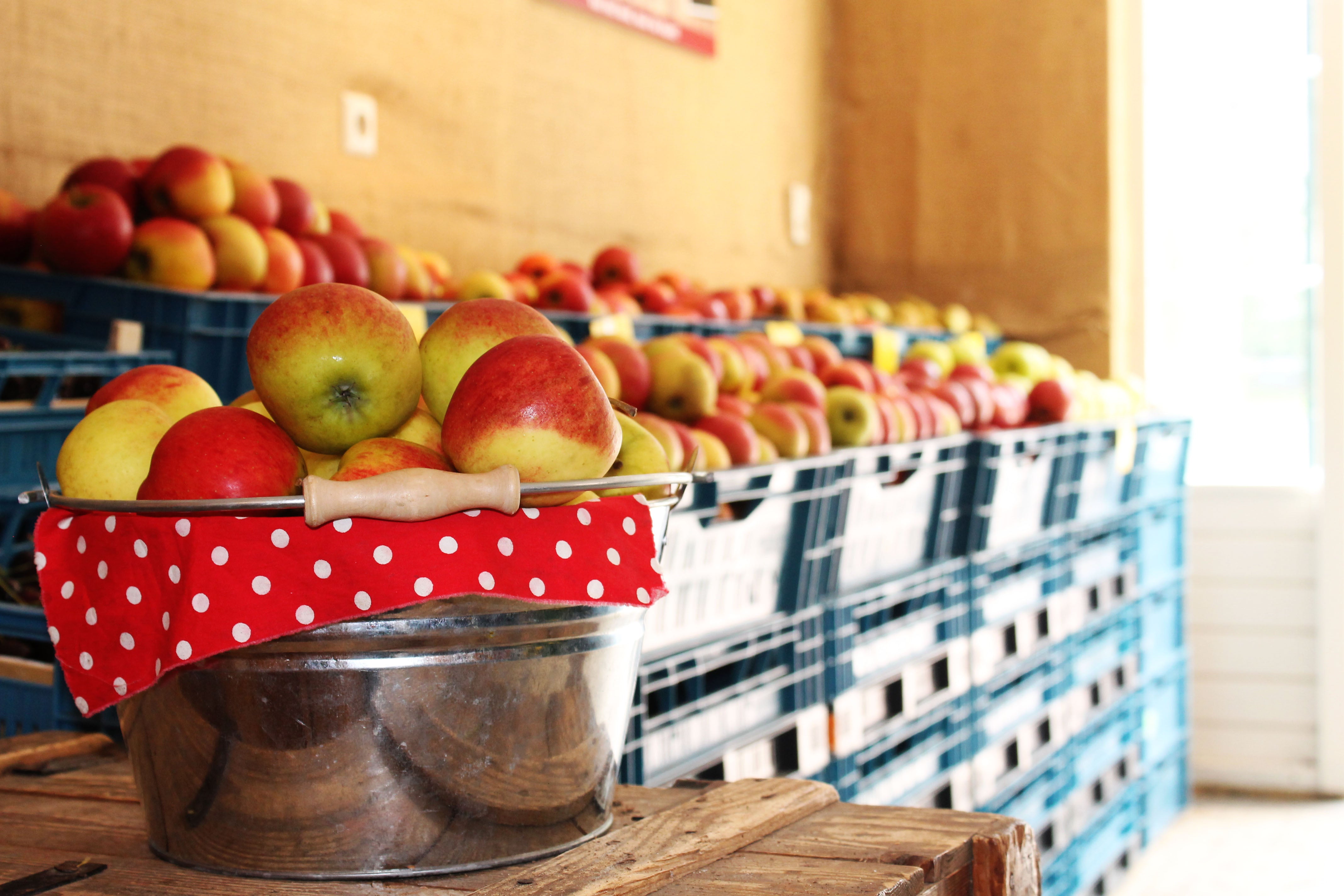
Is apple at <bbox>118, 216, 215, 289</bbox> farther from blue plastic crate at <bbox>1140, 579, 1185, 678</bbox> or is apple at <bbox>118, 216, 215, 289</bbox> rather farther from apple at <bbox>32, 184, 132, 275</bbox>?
blue plastic crate at <bbox>1140, 579, 1185, 678</bbox>

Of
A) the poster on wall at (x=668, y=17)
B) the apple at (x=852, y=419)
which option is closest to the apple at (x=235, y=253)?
the apple at (x=852, y=419)

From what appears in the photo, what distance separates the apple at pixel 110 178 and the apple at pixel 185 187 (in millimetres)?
17

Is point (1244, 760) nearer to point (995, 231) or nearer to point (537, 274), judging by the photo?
point (995, 231)

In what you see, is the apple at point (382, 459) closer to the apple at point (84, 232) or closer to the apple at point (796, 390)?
the apple at point (84, 232)

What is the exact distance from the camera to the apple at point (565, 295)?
105 inches

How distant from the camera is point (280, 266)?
2074mm

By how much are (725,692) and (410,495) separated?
86 cm

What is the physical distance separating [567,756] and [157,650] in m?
0.26

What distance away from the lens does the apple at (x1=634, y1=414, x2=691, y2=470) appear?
167 cm

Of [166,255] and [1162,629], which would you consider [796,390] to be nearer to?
[166,255]

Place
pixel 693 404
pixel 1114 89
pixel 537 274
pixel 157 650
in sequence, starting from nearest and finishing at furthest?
pixel 157 650 < pixel 693 404 < pixel 537 274 < pixel 1114 89

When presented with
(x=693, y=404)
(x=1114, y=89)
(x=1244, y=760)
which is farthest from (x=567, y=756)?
(x=1114, y=89)

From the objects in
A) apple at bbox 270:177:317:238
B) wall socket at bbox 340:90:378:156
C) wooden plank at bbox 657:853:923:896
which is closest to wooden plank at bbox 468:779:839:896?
wooden plank at bbox 657:853:923:896

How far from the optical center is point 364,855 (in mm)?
820
